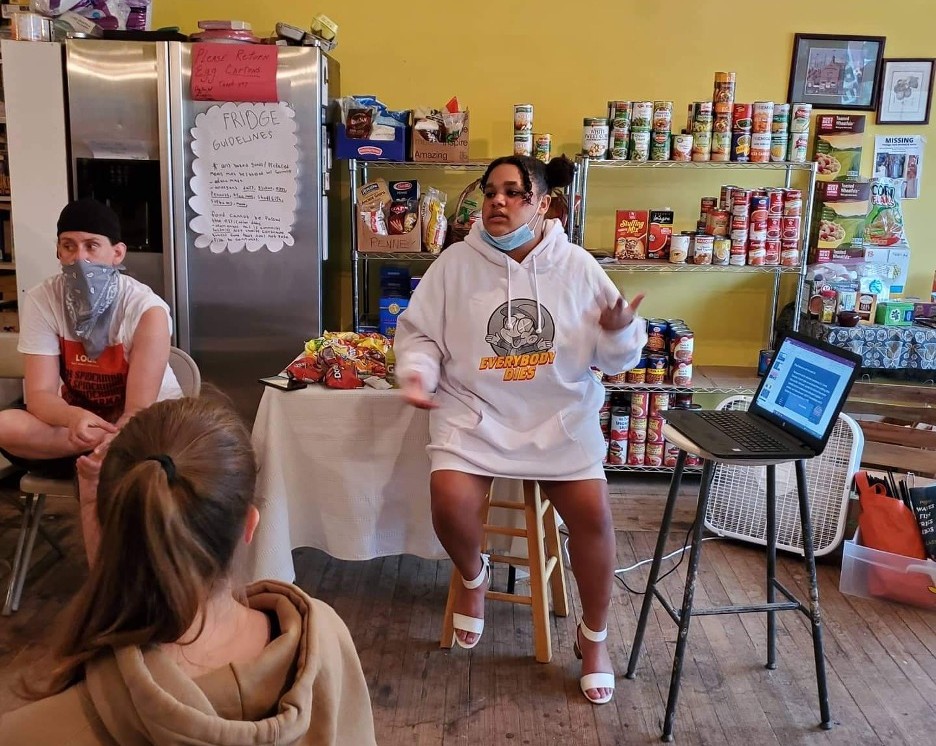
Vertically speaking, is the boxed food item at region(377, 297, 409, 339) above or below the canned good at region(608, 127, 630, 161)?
below

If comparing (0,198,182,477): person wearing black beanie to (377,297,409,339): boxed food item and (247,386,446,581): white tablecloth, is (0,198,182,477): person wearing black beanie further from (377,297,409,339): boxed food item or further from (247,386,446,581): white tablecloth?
(377,297,409,339): boxed food item

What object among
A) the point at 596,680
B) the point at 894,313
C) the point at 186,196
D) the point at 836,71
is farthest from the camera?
the point at 836,71

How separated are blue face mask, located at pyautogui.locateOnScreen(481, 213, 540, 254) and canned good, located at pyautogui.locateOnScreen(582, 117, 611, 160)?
1.12 m

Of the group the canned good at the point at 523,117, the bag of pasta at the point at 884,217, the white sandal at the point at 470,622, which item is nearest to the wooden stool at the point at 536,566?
the white sandal at the point at 470,622

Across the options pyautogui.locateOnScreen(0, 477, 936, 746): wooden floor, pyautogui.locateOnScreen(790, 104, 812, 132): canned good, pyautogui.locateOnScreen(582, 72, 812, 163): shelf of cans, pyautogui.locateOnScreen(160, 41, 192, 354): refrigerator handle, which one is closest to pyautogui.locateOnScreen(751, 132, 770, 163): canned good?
pyautogui.locateOnScreen(582, 72, 812, 163): shelf of cans

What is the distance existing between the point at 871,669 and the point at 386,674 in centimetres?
127

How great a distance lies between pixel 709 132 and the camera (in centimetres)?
325

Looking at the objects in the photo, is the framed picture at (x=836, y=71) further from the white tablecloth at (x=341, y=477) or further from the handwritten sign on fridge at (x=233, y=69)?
the white tablecloth at (x=341, y=477)

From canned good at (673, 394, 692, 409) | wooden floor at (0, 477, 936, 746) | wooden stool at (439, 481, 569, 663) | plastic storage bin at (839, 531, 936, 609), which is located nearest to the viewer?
wooden floor at (0, 477, 936, 746)

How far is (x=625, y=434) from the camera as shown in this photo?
3.44 meters

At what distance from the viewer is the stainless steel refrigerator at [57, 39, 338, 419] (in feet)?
10.1

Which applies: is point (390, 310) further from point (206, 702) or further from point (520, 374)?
point (206, 702)

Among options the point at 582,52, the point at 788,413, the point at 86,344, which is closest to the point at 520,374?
the point at 788,413

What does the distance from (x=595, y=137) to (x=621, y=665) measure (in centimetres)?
194
